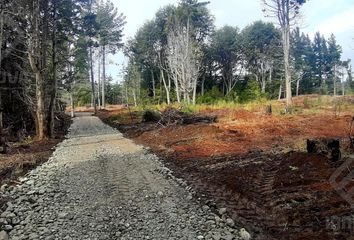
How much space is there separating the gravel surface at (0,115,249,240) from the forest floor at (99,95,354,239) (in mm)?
513

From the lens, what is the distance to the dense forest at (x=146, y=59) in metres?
16.8

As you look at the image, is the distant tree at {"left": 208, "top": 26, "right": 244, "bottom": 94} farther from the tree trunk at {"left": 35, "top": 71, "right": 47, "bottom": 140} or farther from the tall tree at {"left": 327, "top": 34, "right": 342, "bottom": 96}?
the tree trunk at {"left": 35, "top": 71, "right": 47, "bottom": 140}

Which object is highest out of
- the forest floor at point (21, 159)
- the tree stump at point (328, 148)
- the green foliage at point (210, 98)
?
the green foliage at point (210, 98)

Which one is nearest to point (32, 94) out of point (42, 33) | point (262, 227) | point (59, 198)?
point (42, 33)

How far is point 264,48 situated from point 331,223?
49.0m

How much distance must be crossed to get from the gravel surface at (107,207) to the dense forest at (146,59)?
616 cm

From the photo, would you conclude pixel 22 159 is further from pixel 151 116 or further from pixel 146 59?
pixel 146 59

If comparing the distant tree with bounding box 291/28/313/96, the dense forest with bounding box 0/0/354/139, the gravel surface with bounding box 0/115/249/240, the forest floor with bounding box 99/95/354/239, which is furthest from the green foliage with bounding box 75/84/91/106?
the gravel surface with bounding box 0/115/249/240

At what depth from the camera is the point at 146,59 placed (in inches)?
1967

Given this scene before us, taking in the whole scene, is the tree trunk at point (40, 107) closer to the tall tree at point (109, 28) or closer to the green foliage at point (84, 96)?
the tall tree at point (109, 28)

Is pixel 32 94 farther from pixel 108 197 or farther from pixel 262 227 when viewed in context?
pixel 262 227

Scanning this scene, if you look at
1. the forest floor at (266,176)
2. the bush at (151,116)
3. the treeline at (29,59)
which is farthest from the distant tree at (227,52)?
the forest floor at (266,176)

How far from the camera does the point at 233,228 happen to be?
5.27 metres

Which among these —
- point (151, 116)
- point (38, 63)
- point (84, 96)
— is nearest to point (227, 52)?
point (84, 96)
